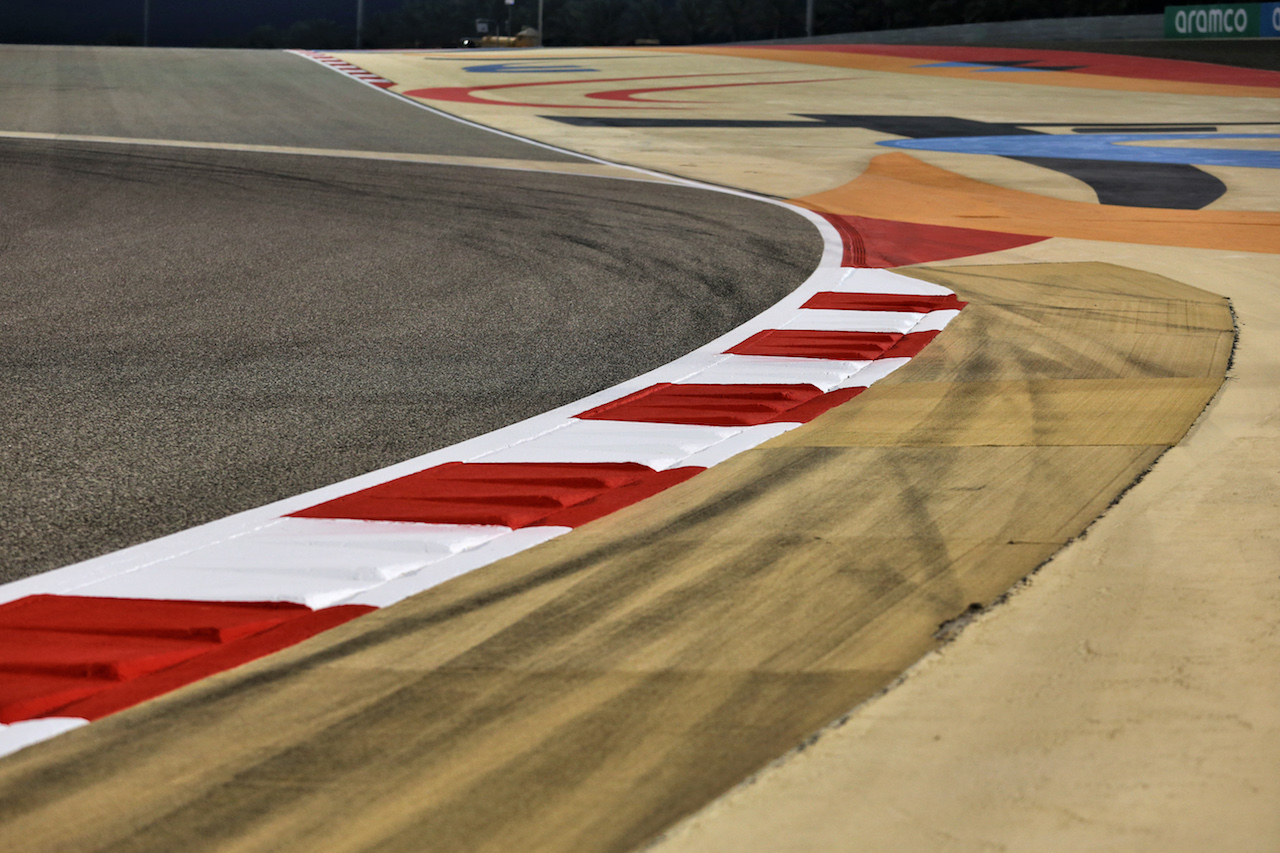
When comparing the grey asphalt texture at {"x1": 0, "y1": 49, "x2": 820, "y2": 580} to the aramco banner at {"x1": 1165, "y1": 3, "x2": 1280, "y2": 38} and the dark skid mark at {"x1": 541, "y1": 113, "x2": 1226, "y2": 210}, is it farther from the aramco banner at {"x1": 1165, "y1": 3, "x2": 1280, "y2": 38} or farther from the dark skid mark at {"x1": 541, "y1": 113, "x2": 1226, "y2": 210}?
the aramco banner at {"x1": 1165, "y1": 3, "x2": 1280, "y2": 38}

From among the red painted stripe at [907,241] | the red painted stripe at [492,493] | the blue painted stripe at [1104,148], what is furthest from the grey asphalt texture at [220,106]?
the red painted stripe at [492,493]

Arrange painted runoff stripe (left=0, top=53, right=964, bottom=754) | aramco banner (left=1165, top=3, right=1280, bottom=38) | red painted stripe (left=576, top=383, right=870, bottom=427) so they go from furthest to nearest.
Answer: aramco banner (left=1165, top=3, right=1280, bottom=38)
red painted stripe (left=576, top=383, right=870, bottom=427)
painted runoff stripe (left=0, top=53, right=964, bottom=754)

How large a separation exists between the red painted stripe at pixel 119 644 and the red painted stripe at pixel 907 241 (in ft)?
17.1

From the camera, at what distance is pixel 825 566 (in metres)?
2.95

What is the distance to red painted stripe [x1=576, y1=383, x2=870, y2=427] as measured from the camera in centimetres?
421

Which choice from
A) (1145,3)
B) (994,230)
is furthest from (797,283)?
(1145,3)

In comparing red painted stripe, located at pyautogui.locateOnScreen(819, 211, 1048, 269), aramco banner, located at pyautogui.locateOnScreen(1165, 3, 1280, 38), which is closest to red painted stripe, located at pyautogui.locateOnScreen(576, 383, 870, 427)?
red painted stripe, located at pyautogui.locateOnScreen(819, 211, 1048, 269)

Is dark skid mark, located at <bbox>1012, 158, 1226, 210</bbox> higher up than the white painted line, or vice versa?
dark skid mark, located at <bbox>1012, 158, 1226, 210</bbox>

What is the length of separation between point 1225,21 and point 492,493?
108 ft

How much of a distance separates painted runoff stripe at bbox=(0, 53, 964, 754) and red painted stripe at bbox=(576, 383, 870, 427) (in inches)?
0.4

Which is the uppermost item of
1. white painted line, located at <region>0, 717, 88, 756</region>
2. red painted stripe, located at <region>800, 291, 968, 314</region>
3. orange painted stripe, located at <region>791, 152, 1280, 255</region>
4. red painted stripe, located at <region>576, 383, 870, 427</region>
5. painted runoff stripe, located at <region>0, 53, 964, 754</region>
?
orange painted stripe, located at <region>791, 152, 1280, 255</region>

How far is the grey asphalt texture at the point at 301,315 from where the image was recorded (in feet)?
11.9

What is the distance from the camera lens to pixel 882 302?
6168mm

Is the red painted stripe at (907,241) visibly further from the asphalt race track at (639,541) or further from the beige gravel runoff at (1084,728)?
the beige gravel runoff at (1084,728)
